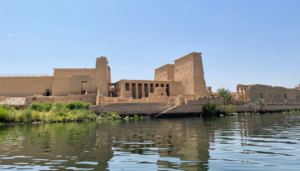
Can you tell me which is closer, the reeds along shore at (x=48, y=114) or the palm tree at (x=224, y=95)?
the reeds along shore at (x=48, y=114)

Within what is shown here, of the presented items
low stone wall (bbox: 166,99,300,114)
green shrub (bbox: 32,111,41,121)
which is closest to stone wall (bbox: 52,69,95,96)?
green shrub (bbox: 32,111,41,121)

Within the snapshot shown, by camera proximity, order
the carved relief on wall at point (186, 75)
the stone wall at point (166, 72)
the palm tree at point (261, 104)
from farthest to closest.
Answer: the stone wall at point (166, 72) < the carved relief on wall at point (186, 75) < the palm tree at point (261, 104)

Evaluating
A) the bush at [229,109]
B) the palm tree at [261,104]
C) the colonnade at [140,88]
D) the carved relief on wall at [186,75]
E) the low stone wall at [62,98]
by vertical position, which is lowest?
the bush at [229,109]

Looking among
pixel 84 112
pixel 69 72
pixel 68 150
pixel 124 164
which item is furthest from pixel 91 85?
pixel 124 164

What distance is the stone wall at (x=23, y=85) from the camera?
41000mm

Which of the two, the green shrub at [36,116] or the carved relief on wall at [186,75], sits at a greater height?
the carved relief on wall at [186,75]

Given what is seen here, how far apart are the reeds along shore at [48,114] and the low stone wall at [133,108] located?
5.30 ft

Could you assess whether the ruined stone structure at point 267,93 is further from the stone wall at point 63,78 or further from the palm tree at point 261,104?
the stone wall at point 63,78

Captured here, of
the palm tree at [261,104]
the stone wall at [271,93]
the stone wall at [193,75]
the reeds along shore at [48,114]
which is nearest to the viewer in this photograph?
the reeds along shore at [48,114]

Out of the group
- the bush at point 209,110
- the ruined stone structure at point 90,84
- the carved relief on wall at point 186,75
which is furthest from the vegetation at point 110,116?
the carved relief on wall at point 186,75

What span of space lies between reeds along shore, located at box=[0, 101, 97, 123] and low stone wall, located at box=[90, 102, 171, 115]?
162 cm

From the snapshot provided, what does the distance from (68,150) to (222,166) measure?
5.66 m

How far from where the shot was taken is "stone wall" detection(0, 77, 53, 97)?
41.0m

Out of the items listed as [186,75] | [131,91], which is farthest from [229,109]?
[131,91]
